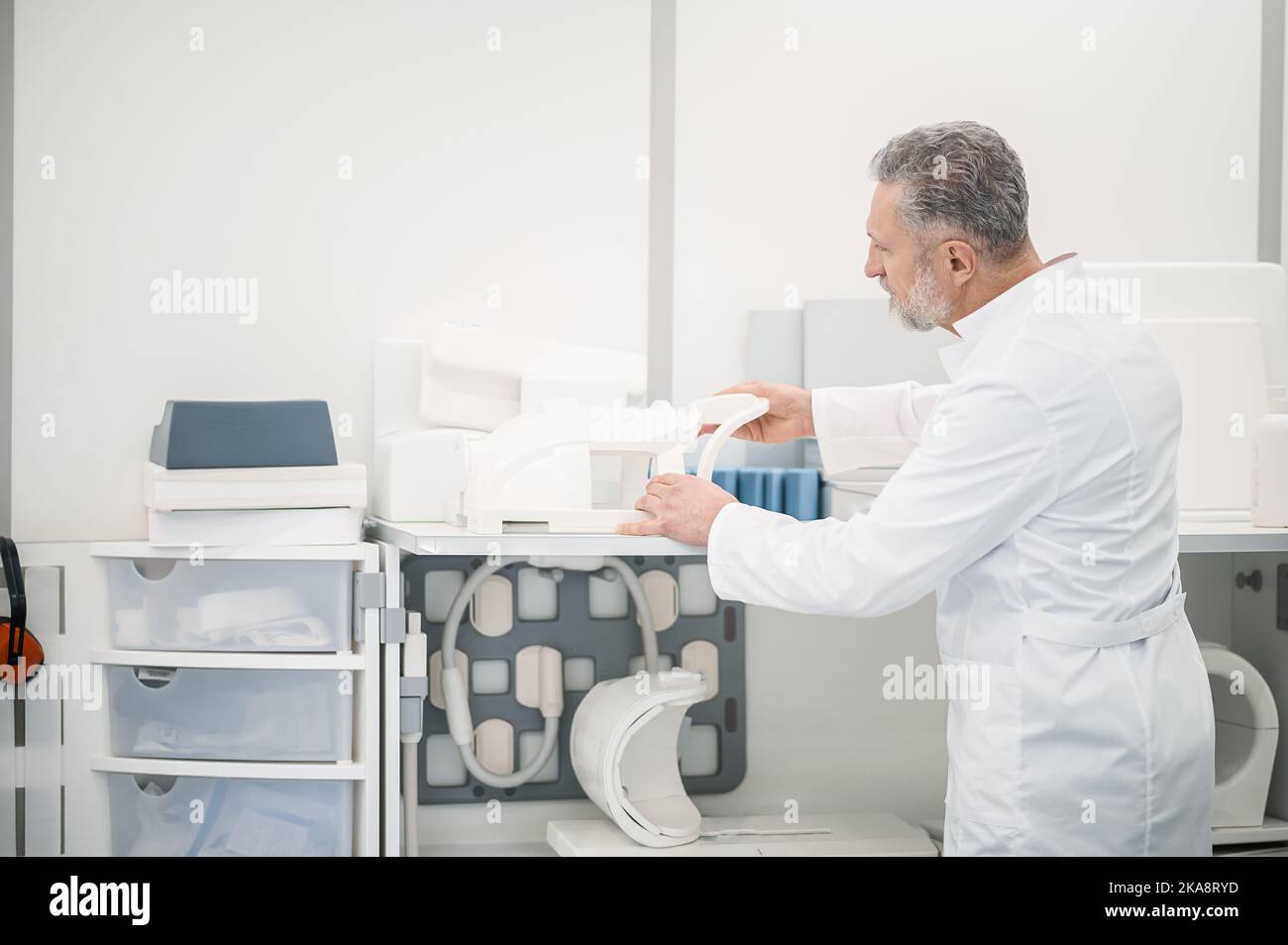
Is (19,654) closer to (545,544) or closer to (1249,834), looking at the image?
(545,544)

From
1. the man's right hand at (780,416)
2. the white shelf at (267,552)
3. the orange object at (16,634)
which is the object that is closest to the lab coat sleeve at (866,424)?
the man's right hand at (780,416)

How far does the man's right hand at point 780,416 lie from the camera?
1.86 meters

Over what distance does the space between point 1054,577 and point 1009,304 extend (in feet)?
1.09

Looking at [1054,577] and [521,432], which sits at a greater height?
[521,432]

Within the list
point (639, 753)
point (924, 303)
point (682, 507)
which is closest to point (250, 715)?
point (639, 753)

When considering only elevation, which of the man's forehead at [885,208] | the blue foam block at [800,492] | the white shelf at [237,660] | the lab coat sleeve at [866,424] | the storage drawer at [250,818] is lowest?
the storage drawer at [250,818]

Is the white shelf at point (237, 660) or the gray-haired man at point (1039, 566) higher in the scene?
the gray-haired man at point (1039, 566)

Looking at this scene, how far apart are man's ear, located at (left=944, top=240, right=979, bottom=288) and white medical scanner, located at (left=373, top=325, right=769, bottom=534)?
42 cm

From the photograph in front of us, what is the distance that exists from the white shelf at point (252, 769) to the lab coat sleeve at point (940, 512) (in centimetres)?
79

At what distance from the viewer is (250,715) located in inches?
70.6

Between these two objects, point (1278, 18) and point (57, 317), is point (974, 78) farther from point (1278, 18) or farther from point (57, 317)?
point (57, 317)

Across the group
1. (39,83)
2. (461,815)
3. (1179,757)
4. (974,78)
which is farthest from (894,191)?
(39,83)

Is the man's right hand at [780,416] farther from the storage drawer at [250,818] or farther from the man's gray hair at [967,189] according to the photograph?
the storage drawer at [250,818]

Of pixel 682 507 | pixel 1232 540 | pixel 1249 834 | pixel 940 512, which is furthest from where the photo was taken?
pixel 1249 834
